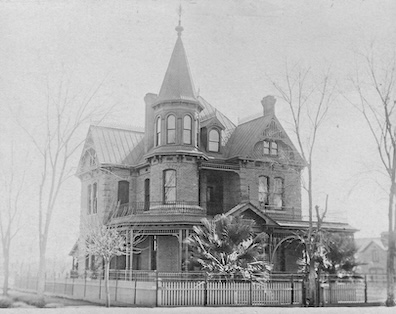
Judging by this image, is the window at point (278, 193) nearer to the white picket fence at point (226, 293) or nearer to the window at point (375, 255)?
the white picket fence at point (226, 293)

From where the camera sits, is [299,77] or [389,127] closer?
[389,127]

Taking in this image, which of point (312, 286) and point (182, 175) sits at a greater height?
point (182, 175)

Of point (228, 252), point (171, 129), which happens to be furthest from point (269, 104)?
point (228, 252)

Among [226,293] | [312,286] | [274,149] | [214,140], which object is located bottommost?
[226,293]

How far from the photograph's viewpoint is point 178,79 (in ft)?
91.1

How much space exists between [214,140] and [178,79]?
4.34m

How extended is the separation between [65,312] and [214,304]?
625 centimetres

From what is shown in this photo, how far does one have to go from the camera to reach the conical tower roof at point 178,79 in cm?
2772

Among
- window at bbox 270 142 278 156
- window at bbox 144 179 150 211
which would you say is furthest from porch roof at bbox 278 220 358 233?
window at bbox 144 179 150 211

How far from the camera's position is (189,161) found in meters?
27.6

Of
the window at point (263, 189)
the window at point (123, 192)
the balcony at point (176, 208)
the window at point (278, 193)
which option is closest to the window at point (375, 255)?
the window at point (278, 193)

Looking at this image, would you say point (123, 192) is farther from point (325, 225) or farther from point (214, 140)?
point (325, 225)

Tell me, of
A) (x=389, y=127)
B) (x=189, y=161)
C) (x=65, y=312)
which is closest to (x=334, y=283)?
(x=389, y=127)

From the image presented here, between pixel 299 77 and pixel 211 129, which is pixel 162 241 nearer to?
pixel 211 129
